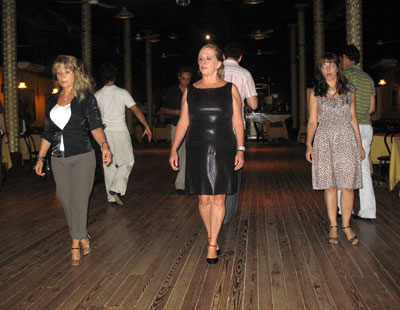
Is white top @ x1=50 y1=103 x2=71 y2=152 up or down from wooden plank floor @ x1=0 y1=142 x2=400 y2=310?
up

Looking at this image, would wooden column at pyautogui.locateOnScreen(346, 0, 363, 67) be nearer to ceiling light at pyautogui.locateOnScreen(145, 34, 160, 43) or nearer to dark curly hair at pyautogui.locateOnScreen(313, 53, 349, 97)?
dark curly hair at pyautogui.locateOnScreen(313, 53, 349, 97)

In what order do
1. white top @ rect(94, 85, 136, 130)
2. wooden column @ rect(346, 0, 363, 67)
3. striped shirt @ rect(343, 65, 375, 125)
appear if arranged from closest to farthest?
striped shirt @ rect(343, 65, 375, 125), white top @ rect(94, 85, 136, 130), wooden column @ rect(346, 0, 363, 67)

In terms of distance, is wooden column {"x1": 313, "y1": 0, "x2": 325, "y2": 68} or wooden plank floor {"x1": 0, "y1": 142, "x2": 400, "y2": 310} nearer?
wooden plank floor {"x1": 0, "y1": 142, "x2": 400, "y2": 310}

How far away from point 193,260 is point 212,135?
2.89 ft

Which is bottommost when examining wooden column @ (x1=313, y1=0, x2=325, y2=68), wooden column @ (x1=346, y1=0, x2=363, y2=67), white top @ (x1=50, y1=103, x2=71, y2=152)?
white top @ (x1=50, y1=103, x2=71, y2=152)

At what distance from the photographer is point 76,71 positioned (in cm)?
323

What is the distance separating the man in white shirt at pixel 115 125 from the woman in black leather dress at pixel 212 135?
5.65 ft

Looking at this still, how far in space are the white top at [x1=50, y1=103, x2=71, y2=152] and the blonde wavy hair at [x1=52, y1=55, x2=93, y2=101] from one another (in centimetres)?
11

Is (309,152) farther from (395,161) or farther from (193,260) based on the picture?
(395,161)

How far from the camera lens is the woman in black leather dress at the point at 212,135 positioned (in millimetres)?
3107

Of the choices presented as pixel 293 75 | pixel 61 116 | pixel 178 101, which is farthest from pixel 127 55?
pixel 61 116

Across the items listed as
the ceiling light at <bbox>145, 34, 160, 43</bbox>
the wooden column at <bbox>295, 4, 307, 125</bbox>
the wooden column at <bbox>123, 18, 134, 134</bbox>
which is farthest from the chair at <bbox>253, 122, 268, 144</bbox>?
the wooden column at <bbox>123, 18, 134, 134</bbox>

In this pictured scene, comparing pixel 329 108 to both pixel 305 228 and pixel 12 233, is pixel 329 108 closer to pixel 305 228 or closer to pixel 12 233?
pixel 305 228

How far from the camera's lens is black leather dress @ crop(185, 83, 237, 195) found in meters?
3.11
